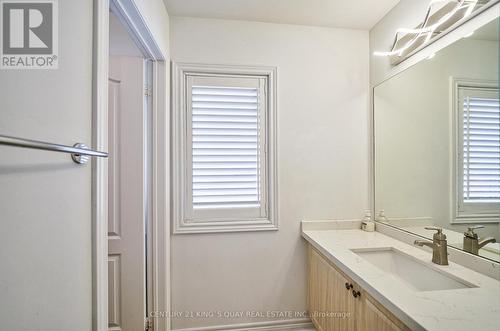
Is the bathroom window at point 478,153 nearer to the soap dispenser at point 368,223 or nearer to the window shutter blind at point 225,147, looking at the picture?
the soap dispenser at point 368,223

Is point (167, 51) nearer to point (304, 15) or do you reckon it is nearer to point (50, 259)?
point (304, 15)

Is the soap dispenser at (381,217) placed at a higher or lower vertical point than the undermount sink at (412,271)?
higher

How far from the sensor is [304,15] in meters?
1.67

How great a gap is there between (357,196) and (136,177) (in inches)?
67.4

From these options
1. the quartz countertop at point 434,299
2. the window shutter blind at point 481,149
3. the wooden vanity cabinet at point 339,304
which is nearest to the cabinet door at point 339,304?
the wooden vanity cabinet at point 339,304

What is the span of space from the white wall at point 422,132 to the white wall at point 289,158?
0.59 feet

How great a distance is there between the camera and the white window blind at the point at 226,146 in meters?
1.70

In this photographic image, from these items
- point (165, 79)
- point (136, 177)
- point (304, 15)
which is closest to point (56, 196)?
point (136, 177)

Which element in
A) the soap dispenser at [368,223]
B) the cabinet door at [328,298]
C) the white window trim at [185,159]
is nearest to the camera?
the cabinet door at [328,298]

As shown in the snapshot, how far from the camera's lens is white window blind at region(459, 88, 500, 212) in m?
0.99

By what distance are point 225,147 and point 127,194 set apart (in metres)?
0.76

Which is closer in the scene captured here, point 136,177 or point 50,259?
point 50,259

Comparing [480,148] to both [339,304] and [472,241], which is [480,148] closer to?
[472,241]

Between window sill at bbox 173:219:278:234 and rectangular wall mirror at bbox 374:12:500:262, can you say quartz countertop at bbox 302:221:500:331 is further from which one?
window sill at bbox 173:219:278:234
